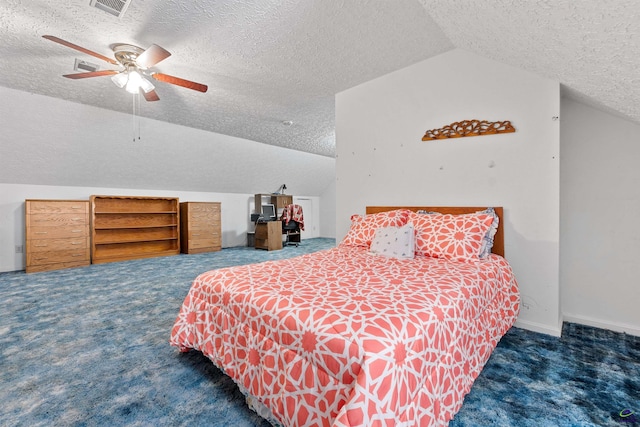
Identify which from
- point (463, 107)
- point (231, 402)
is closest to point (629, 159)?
point (463, 107)

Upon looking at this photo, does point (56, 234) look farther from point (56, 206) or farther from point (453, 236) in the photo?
point (453, 236)

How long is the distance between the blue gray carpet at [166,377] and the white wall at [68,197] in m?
2.39

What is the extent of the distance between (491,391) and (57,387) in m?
2.32

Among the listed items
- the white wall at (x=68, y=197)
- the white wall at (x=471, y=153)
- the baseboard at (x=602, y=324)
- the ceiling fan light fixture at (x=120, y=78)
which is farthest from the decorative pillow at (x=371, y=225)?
the white wall at (x=68, y=197)

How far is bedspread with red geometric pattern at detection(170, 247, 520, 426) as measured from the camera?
0.94m

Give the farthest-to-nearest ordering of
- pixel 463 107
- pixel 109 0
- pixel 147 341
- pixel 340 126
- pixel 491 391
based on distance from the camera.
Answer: pixel 340 126 < pixel 463 107 < pixel 147 341 < pixel 109 0 < pixel 491 391

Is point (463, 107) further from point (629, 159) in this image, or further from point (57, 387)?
point (57, 387)

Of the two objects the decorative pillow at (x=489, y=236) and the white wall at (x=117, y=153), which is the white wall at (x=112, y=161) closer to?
the white wall at (x=117, y=153)

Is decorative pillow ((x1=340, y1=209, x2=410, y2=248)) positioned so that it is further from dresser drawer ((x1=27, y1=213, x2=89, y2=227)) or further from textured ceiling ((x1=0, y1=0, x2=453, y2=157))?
dresser drawer ((x1=27, y1=213, x2=89, y2=227))

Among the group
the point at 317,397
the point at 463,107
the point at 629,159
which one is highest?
the point at 463,107

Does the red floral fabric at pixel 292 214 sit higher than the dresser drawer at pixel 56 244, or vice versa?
the red floral fabric at pixel 292 214

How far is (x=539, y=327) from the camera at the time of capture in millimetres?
2250

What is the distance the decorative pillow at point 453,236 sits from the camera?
83.4 inches

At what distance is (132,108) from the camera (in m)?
3.87
